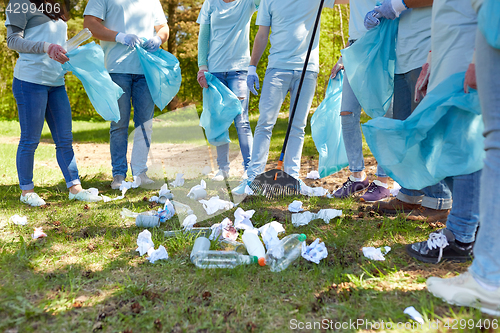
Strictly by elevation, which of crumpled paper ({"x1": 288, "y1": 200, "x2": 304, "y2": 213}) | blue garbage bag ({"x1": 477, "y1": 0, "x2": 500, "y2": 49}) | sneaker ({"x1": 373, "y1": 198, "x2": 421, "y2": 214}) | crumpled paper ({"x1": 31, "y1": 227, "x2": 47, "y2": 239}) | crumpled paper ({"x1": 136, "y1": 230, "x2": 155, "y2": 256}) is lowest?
crumpled paper ({"x1": 31, "y1": 227, "x2": 47, "y2": 239})

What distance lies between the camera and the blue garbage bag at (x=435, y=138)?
165 centimetres

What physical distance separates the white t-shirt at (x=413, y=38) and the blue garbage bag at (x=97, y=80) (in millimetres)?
2237

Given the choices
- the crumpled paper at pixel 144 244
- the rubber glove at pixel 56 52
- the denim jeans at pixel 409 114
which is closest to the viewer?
the crumpled paper at pixel 144 244

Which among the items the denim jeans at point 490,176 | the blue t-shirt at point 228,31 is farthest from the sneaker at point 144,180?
the denim jeans at point 490,176

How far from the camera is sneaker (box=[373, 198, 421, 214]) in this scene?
257 centimetres

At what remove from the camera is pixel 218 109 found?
3.59 meters

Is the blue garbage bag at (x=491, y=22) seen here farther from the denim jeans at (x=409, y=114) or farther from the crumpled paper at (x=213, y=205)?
the crumpled paper at (x=213, y=205)

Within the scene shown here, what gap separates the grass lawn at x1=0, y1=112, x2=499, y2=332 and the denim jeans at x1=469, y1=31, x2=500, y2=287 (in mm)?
173

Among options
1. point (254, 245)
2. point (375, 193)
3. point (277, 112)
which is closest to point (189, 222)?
point (254, 245)

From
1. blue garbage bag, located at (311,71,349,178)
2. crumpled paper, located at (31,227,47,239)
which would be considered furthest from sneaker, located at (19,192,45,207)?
Result: blue garbage bag, located at (311,71,349,178)

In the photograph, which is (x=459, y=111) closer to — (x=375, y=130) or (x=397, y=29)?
(x=375, y=130)

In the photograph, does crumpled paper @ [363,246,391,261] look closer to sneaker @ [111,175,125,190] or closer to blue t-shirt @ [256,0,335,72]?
blue t-shirt @ [256,0,335,72]

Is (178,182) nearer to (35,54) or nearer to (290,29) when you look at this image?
(35,54)

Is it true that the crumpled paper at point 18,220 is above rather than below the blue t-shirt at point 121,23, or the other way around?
below
